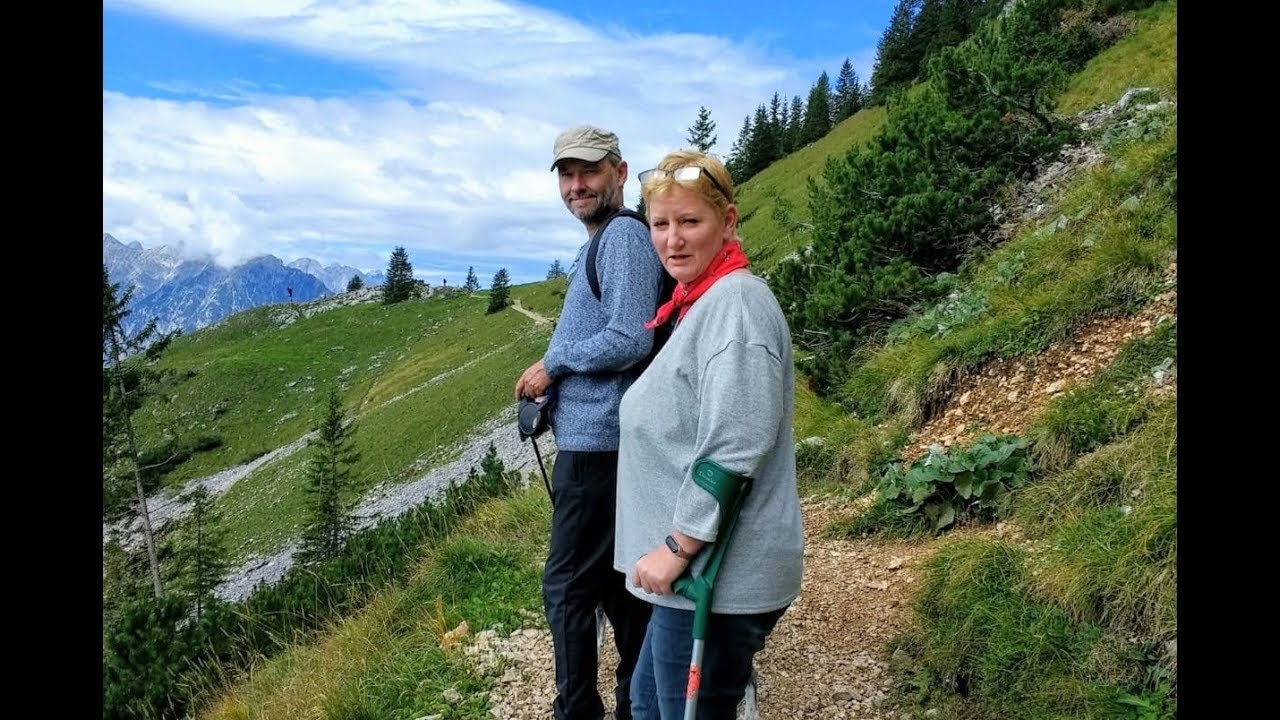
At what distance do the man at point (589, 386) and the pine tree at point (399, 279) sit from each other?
3932 inches

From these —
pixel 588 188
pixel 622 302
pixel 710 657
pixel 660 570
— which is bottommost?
pixel 710 657

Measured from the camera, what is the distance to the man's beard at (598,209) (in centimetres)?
343

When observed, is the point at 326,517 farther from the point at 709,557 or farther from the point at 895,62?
the point at 895,62

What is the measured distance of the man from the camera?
3.14 metres

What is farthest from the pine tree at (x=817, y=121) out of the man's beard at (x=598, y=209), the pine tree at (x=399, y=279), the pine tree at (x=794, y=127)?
the man's beard at (x=598, y=209)

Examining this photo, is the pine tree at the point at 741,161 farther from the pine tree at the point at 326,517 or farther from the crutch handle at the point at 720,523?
the crutch handle at the point at 720,523

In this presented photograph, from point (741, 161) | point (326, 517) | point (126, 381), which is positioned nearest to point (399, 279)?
point (741, 161)

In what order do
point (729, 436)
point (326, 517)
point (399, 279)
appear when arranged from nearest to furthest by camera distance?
point (729, 436)
point (326, 517)
point (399, 279)

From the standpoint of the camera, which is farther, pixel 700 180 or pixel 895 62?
pixel 895 62

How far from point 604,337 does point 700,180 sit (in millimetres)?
937

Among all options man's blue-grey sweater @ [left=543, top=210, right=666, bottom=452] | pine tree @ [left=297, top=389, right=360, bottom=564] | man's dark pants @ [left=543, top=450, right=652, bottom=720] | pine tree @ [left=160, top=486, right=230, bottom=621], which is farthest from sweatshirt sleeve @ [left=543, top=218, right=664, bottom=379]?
pine tree @ [left=160, top=486, right=230, bottom=621]

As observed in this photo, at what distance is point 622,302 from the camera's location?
123 inches
